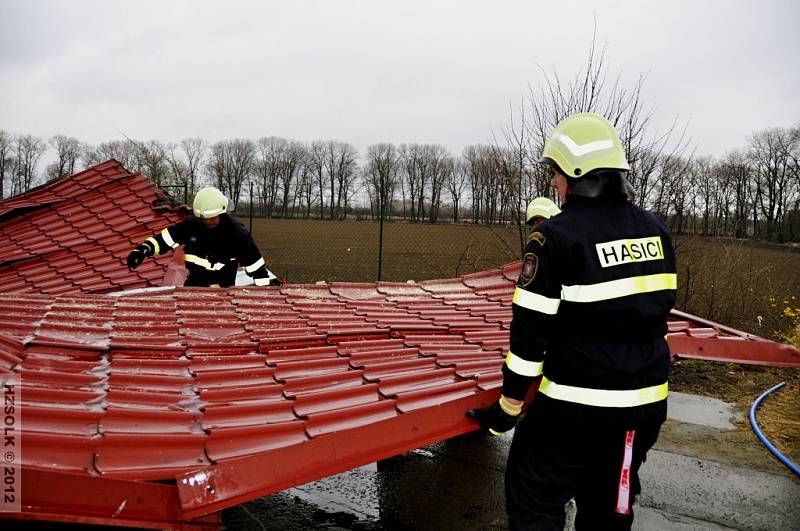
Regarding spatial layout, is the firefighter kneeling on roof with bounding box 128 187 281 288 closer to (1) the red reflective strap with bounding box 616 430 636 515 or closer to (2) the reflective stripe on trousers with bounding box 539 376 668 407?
(2) the reflective stripe on trousers with bounding box 539 376 668 407

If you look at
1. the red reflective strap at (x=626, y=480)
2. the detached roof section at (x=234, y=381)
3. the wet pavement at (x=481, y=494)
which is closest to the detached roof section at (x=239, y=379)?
the detached roof section at (x=234, y=381)

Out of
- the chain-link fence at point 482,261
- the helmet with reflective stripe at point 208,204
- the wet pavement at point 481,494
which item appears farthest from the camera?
the chain-link fence at point 482,261

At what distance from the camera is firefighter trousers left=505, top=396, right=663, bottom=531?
2250mm

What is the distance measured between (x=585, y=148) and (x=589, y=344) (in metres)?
0.77

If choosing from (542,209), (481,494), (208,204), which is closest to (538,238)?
(481,494)

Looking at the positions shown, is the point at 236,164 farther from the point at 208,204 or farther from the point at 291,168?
the point at 208,204

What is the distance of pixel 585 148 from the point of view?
2.34 m

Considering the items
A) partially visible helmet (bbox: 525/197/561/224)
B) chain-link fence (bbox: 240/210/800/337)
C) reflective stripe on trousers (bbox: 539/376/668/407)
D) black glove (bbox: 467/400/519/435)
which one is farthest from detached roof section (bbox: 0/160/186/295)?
chain-link fence (bbox: 240/210/800/337)

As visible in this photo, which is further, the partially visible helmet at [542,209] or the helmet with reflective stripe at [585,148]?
the partially visible helmet at [542,209]

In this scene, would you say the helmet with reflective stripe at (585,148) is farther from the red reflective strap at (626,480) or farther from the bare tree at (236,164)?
the bare tree at (236,164)

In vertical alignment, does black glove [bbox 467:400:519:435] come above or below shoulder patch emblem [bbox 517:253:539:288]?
below

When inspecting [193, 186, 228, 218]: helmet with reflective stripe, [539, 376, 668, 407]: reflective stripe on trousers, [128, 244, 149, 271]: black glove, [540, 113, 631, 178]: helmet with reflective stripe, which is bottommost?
[539, 376, 668, 407]: reflective stripe on trousers

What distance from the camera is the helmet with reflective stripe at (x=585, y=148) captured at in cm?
231

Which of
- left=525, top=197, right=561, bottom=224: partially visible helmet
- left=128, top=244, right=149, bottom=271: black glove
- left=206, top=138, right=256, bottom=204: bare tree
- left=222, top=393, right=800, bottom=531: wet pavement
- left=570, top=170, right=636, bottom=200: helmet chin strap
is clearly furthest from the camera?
left=206, top=138, right=256, bottom=204: bare tree
